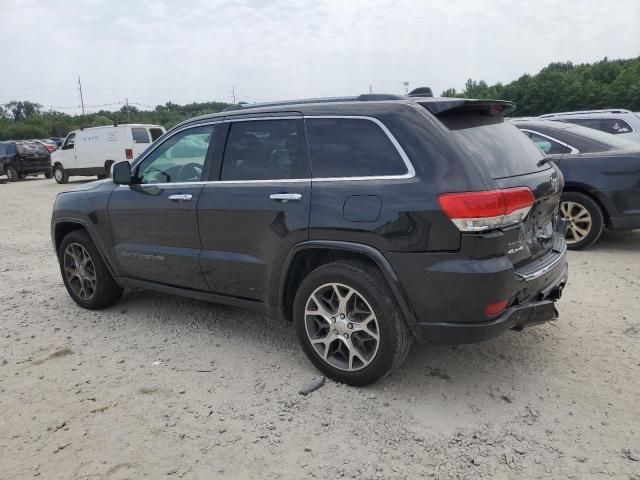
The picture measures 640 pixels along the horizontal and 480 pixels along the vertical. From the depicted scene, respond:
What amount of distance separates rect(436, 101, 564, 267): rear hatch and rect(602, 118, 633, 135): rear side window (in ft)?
23.6

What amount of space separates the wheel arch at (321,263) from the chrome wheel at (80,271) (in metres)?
2.29

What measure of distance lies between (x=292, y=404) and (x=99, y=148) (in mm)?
18128

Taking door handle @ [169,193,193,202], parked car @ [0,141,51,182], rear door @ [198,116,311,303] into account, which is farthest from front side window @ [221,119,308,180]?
parked car @ [0,141,51,182]

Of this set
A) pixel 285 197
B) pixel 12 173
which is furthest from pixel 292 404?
pixel 12 173

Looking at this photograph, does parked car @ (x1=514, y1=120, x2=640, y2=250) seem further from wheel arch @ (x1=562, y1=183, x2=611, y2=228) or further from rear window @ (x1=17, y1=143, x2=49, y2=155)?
rear window @ (x1=17, y1=143, x2=49, y2=155)

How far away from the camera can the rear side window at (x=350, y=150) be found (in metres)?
3.30

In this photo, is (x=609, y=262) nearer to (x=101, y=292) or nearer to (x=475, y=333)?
(x=475, y=333)

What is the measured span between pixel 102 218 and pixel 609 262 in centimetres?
528

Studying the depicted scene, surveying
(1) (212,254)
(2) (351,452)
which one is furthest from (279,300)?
(2) (351,452)

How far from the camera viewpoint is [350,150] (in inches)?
137

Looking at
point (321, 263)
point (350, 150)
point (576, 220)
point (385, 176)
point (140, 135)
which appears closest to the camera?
point (385, 176)

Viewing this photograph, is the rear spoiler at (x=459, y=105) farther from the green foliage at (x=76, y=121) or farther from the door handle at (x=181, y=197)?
the green foliage at (x=76, y=121)

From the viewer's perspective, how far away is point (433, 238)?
307cm

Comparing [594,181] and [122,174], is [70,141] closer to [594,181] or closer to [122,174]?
[122,174]
